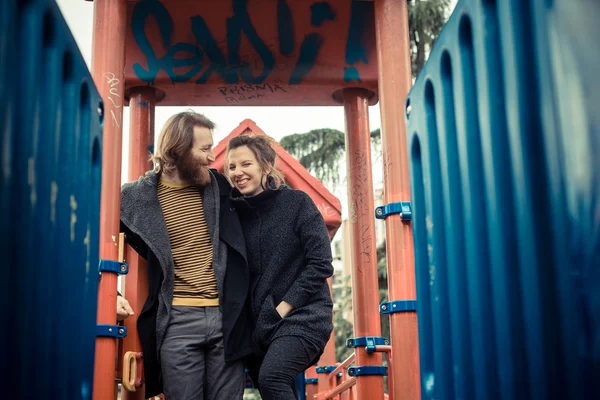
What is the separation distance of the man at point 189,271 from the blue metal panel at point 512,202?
4.86 ft

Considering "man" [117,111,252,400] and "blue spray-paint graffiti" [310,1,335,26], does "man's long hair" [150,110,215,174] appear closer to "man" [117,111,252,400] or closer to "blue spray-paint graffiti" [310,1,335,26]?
"man" [117,111,252,400]

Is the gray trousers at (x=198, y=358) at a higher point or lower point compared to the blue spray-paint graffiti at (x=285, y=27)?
lower

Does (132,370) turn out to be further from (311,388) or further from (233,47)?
(311,388)

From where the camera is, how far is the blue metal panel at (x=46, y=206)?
4.99ft

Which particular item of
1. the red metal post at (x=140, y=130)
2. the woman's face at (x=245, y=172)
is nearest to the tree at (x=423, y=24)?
the red metal post at (x=140, y=130)

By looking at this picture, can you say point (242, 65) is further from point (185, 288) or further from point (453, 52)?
point (453, 52)

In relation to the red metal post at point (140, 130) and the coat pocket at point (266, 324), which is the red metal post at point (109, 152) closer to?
the coat pocket at point (266, 324)

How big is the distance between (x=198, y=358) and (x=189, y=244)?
22.8 inches

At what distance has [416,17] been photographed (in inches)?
637

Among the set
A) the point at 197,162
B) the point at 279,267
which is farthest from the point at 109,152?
the point at 279,267

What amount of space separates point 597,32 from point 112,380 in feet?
9.24

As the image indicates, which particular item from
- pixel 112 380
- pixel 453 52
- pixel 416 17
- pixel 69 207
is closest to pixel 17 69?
pixel 69 207

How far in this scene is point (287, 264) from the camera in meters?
3.83

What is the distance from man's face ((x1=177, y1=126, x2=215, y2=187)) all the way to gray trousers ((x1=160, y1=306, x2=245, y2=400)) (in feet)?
2.27
